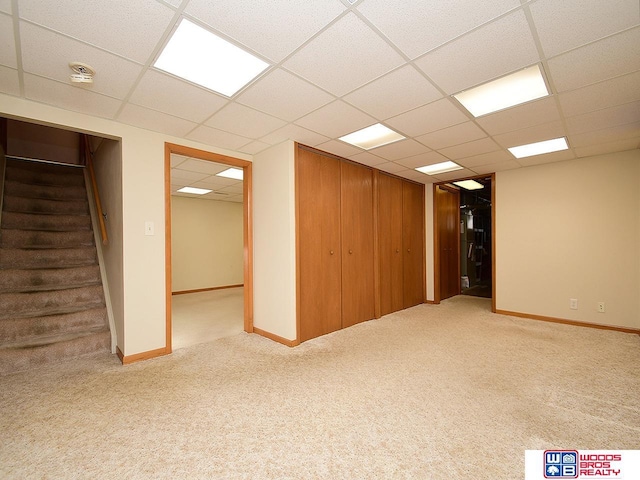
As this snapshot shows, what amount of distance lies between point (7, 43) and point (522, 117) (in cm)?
412

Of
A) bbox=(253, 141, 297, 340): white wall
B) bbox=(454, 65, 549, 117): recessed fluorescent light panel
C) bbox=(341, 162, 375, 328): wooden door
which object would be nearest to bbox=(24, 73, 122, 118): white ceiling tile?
bbox=(253, 141, 297, 340): white wall

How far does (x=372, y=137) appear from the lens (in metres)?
3.57

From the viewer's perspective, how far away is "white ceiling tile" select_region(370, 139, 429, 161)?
3582 millimetres

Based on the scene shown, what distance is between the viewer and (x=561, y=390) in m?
2.34

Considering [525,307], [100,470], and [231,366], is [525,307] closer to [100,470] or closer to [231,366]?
[231,366]

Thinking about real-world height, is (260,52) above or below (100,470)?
above

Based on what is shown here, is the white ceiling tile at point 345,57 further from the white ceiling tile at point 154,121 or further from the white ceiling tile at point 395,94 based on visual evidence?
the white ceiling tile at point 154,121

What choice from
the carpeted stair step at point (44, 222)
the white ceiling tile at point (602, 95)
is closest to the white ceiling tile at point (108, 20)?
the white ceiling tile at point (602, 95)

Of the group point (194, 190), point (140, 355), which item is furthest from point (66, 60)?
point (194, 190)

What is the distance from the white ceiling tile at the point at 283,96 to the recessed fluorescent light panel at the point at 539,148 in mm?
2964

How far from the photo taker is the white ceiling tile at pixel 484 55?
1.69 metres

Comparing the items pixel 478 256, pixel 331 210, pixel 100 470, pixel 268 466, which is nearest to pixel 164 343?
pixel 100 470

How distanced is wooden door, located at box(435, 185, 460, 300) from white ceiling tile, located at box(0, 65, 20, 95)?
19.9 feet

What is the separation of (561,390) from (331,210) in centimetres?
295
